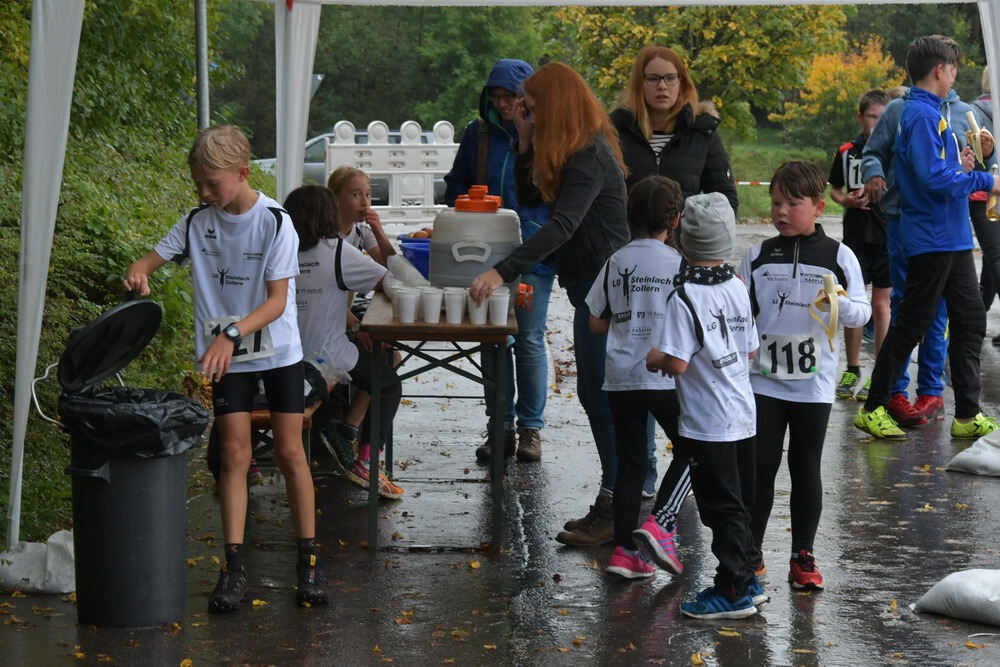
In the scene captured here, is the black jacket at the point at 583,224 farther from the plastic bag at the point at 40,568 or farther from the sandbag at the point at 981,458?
the sandbag at the point at 981,458

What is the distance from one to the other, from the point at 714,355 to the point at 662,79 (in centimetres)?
223

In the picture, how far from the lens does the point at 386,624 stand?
4855mm

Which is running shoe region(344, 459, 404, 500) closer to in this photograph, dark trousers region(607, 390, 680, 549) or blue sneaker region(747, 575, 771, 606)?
dark trousers region(607, 390, 680, 549)

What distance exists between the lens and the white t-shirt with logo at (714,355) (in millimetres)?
4688

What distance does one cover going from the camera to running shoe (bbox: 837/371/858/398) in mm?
9156

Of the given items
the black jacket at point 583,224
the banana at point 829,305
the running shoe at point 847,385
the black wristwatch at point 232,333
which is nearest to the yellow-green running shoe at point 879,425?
the running shoe at point 847,385

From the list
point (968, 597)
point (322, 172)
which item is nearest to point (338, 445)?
point (968, 597)

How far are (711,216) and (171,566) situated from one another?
218cm

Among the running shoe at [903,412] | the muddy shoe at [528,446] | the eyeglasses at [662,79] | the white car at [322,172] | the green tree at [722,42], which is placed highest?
the green tree at [722,42]

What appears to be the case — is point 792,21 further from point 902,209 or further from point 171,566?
point 171,566

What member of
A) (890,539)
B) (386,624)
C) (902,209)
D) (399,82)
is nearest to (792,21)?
(902,209)

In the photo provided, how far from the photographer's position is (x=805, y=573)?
17.2 feet

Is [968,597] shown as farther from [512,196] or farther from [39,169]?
[39,169]

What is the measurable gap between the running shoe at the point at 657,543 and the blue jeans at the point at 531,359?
5.92 ft
